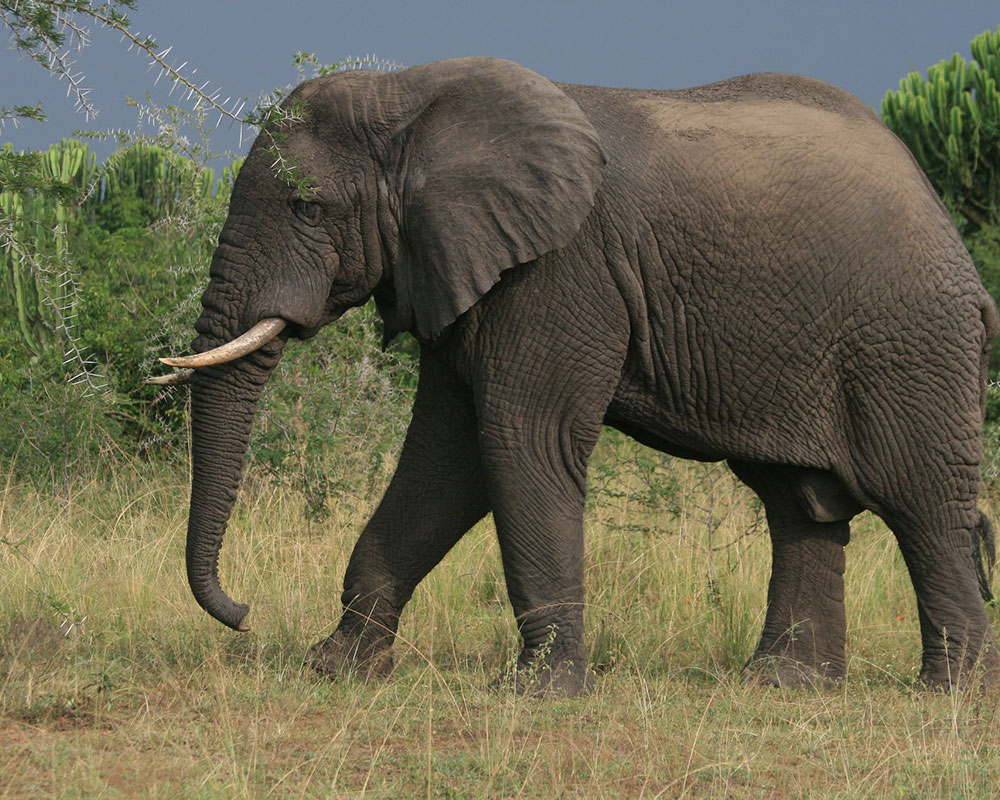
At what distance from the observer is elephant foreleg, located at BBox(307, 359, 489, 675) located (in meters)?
5.92

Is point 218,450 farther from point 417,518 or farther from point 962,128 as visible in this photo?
point 962,128

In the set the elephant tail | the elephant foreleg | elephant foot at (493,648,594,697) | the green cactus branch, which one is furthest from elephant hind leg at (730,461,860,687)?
the green cactus branch

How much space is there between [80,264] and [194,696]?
861 centimetres

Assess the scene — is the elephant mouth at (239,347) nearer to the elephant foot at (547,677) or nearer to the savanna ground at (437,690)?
the savanna ground at (437,690)

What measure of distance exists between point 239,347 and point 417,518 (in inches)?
46.1

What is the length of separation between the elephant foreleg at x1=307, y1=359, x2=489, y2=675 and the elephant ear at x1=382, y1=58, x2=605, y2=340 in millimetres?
552

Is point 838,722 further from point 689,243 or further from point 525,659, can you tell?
point 689,243

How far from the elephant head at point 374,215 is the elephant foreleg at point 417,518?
1.79 feet

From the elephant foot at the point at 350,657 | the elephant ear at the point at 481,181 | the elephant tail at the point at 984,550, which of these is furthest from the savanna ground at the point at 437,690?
the elephant ear at the point at 481,181

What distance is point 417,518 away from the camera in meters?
5.93

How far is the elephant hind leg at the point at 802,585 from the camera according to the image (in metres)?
6.27

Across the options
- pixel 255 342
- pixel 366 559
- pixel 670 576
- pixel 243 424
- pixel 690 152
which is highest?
pixel 690 152

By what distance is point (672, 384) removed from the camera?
5.67m

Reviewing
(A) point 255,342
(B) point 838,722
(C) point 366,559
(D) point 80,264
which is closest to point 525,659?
(C) point 366,559
